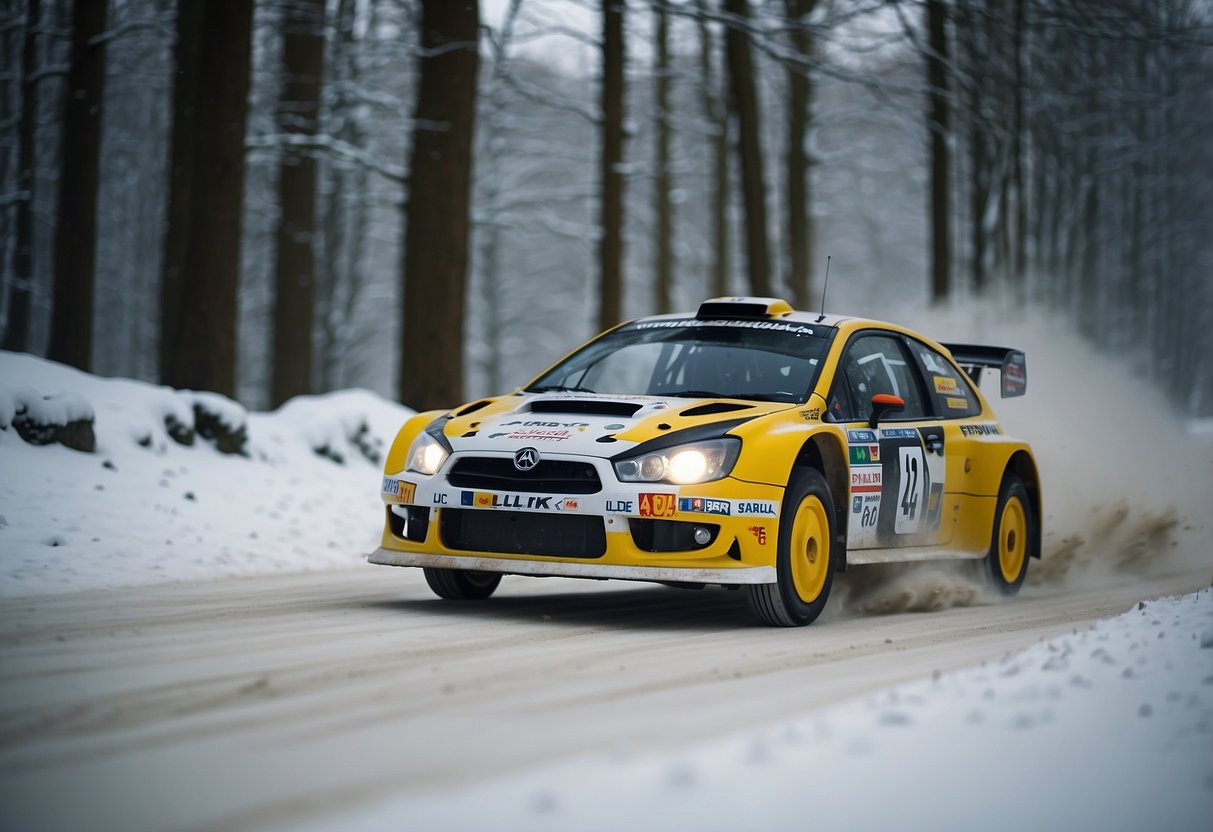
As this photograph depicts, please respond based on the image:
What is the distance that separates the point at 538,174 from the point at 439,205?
2721 cm

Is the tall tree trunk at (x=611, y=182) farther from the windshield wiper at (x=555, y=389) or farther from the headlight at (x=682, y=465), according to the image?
the headlight at (x=682, y=465)

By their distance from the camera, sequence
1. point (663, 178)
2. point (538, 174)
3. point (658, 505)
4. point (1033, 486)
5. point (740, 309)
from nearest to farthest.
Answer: point (658, 505) → point (740, 309) → point (1033, 486) → point (663, 178) → point (538, 174)

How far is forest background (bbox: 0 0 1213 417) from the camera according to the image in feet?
46.8

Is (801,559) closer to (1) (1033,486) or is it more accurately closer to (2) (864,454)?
(2) (864,454)

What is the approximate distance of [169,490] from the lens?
33.7 feet

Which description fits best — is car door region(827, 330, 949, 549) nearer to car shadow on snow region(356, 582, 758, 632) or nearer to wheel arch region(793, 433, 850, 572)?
wheel arch region(793, 433, 850, 572)

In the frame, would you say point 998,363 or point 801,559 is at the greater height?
point 998,363

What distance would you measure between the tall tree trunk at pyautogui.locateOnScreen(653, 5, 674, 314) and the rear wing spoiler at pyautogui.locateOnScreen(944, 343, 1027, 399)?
17872mm

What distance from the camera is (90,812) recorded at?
3369 millimetres

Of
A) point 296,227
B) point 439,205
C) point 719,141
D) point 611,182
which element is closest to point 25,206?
point 296,227

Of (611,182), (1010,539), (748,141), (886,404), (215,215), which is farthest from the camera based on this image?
(748,141)

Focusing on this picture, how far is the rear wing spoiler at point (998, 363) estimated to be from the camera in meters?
10.1

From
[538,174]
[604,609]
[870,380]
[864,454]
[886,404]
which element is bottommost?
[604,609]

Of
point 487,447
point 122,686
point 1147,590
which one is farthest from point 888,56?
point 122,686
